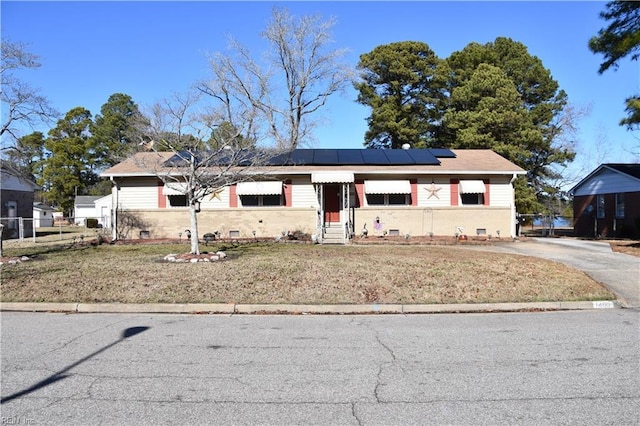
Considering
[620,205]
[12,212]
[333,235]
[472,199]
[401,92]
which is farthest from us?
[401,92]

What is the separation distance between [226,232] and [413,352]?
1642 centimetres

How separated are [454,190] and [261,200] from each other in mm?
9266

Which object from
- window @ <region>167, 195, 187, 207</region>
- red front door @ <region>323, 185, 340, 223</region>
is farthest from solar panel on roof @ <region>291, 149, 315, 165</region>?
window @ <region>167, 195, 187, 207</region>

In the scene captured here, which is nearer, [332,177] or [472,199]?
[332,177]

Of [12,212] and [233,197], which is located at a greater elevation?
[233,197]

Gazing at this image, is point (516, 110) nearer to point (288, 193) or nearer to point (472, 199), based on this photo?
point (472, 199)

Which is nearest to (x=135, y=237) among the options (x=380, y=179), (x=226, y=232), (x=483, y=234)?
(x=226, y=232)

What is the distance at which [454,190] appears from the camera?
22.1 metres

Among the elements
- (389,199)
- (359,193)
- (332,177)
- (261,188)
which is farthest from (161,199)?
(389,199)

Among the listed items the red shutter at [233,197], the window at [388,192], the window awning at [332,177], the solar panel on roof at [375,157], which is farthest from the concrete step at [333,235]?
the red shutter at [233,197]

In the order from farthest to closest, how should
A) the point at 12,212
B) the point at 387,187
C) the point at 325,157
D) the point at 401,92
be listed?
the point at 401,92, the point at 12,212, the point at 325,157, the point at 387,187

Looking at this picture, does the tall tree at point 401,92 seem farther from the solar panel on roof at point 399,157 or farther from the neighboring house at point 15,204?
the neighboring house at point 15,204

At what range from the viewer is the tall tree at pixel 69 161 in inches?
2090

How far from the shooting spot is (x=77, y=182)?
54062 mm
